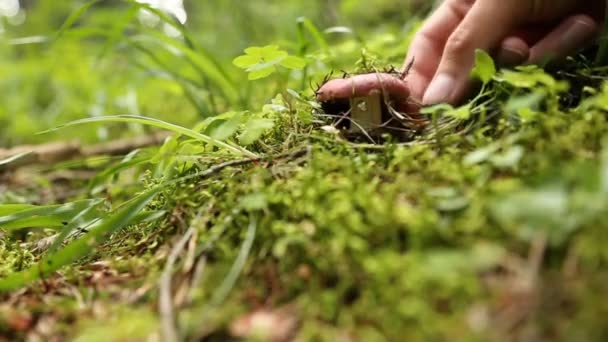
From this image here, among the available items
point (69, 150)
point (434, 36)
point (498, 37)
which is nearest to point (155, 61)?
point (69, 150)

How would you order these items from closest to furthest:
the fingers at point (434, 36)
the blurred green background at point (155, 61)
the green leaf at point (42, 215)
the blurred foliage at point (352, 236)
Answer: the blurred foliage at point (352, 236) → the green leaf at point (42, 215) → the fingers at point (434, 36) → the blurred green background at point (155, 61)

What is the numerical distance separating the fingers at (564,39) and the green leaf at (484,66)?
0.28m

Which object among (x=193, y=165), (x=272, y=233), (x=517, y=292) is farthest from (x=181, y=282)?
(x=517, y=292)

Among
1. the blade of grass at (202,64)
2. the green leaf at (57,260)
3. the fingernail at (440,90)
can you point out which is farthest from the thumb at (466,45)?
the blade of grass at (202,64)

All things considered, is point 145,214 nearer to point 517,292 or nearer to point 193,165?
point 193,165

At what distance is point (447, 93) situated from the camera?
123 centimetres

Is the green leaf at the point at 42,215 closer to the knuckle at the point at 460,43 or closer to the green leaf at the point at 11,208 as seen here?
the green leaf at the point at 11,208

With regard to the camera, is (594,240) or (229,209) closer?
(594,240)

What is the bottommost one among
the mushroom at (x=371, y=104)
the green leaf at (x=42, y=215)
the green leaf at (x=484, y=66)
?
the green leaf at (x=42, y=215)

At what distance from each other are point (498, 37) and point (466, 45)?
0.10m

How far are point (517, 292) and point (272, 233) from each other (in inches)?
16.7

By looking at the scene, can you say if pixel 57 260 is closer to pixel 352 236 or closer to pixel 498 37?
pixel 352 236

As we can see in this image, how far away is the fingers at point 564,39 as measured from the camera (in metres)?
1.30

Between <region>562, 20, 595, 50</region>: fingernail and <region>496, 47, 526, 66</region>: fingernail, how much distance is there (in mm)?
130
